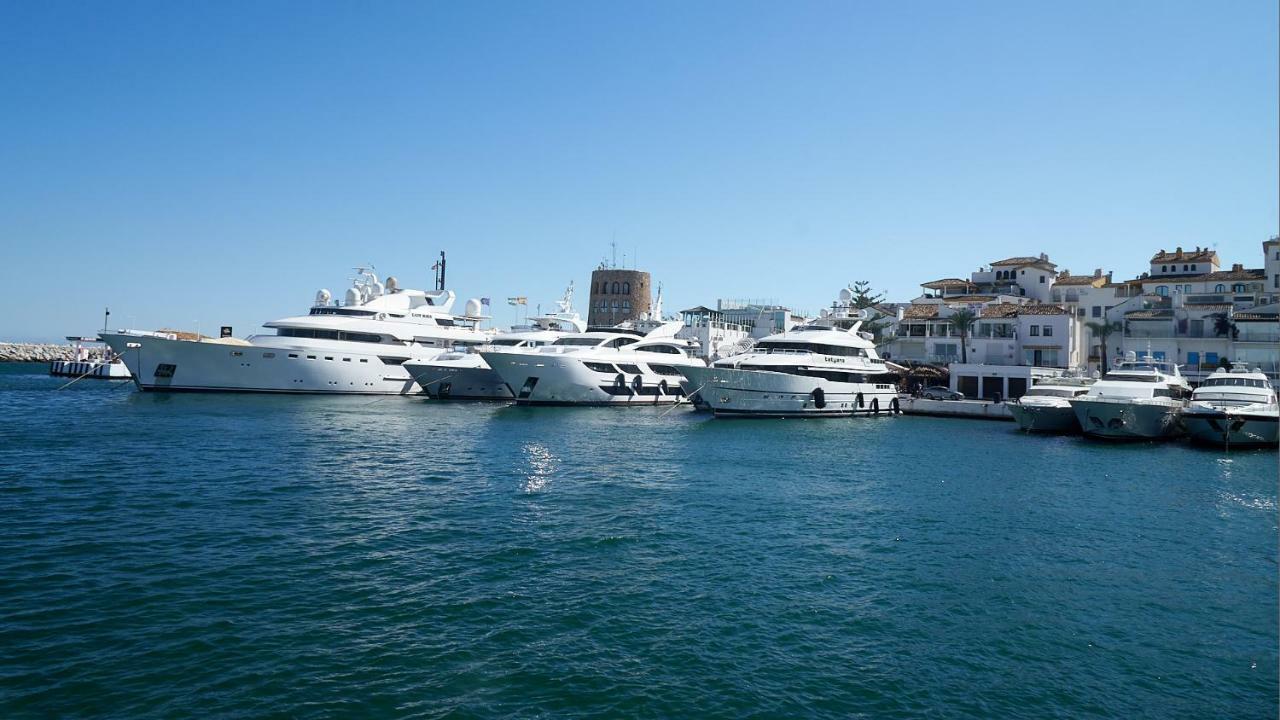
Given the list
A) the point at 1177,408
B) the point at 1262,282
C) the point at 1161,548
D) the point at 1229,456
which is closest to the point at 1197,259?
the point at 1262,282

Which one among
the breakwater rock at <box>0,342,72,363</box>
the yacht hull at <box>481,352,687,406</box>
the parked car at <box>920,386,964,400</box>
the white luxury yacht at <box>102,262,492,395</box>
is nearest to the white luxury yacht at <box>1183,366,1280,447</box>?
the parked car at <box>920,386,964,400</box>

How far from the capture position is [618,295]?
103312 millimetres

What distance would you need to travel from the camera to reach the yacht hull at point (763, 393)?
4422 cm

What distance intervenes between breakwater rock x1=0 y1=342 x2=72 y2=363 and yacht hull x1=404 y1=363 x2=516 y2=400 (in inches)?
3705

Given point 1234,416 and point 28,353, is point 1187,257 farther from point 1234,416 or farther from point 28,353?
point 28,353

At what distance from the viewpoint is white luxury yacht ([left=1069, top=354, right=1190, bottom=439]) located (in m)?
38.1

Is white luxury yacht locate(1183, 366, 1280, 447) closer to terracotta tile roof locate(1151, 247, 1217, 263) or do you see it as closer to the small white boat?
terracotta tile roof locate(1151, 247, 1217, 263)

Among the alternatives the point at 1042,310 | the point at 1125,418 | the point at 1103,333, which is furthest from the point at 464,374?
the point at 1103,333

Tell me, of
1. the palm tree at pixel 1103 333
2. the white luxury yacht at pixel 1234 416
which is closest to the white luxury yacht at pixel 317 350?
the white luxury yacht at pixel 1234 416

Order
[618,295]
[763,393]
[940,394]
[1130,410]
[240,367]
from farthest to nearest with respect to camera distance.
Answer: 1. [618,295]
2. [940,394]
3. [240,367]
4. [763,393]
5. [1130,410]

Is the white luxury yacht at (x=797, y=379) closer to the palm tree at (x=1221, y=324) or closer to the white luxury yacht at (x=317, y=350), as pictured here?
the white luxury yacht at (x=317, y=350)

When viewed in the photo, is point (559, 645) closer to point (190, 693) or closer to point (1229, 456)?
point (190, 693)

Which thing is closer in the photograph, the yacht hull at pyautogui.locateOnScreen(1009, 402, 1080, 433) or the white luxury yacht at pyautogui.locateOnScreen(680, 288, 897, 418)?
the yacht hull at pyautogui.locateOnScreen(1009, 402, 1080, 433)

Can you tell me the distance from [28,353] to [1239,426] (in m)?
150
